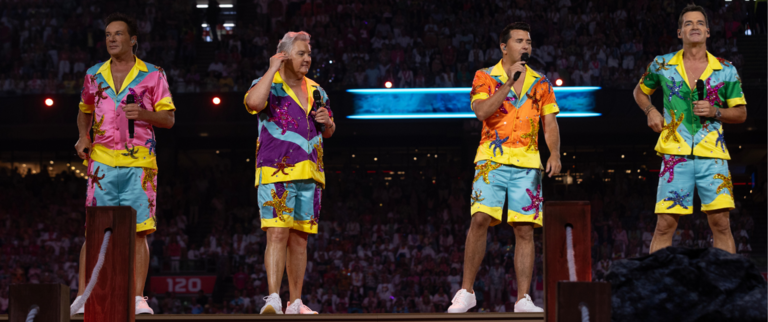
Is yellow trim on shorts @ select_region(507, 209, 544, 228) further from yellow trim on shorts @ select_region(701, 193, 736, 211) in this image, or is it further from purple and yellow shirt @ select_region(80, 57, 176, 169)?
purple and yellow shirt @ select_region(80, 57, 176, 169)

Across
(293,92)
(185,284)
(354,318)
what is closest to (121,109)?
(293,92)

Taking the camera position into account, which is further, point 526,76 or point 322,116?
point 526,76

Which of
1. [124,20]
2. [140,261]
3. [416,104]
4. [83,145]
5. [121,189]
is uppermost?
[416,104]

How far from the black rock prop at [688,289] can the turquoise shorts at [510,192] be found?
130 centimetres

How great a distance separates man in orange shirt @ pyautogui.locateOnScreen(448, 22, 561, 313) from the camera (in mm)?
4289

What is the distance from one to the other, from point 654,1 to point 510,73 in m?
10.7

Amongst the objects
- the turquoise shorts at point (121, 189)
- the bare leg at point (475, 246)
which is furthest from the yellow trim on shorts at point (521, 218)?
the turquoise shorts at point (121, 189)

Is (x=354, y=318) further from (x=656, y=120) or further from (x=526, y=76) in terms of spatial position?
(x=656, y=120)

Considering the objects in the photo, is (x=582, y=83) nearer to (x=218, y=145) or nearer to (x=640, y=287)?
(x=218, y=145)

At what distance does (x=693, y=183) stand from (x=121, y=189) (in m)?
3.13

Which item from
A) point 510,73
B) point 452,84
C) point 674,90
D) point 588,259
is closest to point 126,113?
point 510,73

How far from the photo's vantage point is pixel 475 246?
4332mm

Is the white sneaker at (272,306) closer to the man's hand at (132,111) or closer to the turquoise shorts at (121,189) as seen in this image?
the turquoise shorts at (121,189)

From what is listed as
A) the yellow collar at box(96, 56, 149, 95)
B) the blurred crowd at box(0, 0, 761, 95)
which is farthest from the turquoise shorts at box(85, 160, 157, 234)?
the blurred crowd at box(0, 0, 761, 95)
